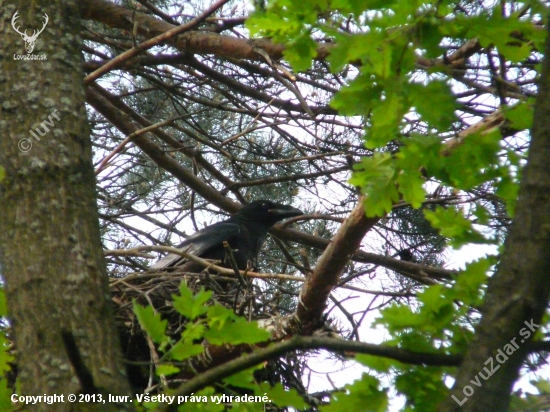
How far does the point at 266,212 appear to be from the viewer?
670 cm

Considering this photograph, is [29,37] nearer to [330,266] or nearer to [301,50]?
[301,50]

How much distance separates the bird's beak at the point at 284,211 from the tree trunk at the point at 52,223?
3815 millimetres

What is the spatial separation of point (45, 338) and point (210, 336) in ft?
1.80

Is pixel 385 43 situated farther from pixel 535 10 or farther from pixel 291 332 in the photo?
pixel 291 332

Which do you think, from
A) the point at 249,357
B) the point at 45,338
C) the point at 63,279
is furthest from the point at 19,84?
the point at 249,357

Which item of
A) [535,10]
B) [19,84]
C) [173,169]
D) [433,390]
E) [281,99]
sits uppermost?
[281,99]

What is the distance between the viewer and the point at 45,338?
2.10m

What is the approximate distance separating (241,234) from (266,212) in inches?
15.6

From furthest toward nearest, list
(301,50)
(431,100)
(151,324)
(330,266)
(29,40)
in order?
(330,266) → (29,40) → (301,50) → (431,100) → (151,324)

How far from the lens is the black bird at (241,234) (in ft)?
20.4

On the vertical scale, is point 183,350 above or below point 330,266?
below

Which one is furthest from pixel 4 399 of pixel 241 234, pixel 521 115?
pixel 241 234

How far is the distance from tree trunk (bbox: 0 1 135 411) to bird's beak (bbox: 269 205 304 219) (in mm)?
3815

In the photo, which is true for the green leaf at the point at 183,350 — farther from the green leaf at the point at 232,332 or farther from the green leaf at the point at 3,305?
the green leaf at the point at 3,305
